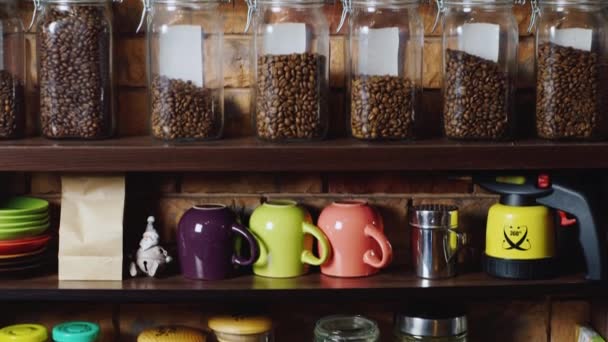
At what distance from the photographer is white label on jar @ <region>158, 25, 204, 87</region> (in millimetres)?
1782

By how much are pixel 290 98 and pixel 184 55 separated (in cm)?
23

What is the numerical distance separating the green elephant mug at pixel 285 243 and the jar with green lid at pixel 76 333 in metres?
0.35

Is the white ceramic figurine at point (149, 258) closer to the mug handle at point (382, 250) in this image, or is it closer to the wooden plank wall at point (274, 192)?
the wooden plank wall at point (274, 192)

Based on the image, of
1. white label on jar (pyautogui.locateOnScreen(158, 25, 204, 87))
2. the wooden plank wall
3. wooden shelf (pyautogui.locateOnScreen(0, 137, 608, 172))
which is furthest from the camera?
the wooden plank wall

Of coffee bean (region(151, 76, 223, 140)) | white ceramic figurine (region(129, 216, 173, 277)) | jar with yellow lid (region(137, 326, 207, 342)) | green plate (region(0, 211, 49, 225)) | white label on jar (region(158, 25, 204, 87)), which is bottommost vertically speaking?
jar with yellow lid (region(137, 326, 207, 342))

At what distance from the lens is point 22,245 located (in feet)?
5.80

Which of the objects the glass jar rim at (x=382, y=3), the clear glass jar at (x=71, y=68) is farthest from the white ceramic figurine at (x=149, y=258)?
the glass jar rim at (x=382, y=3)

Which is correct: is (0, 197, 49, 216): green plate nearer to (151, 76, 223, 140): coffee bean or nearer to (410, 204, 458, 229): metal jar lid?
(151, 76, 223, 140): coffee bean

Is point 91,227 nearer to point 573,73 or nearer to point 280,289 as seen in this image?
point 280,289

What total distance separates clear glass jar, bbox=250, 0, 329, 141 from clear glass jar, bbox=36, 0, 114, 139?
0.31 meters

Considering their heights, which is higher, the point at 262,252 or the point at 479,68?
the point at 479,68

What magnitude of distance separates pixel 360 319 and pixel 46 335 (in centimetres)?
63

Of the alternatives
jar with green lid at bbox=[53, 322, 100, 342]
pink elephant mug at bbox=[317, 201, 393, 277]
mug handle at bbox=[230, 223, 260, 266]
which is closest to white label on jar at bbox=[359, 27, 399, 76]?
pink elephant mug at bbox=[317, 201, 393, 277]

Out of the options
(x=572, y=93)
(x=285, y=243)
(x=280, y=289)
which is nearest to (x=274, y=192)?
(x=285, y=243)
